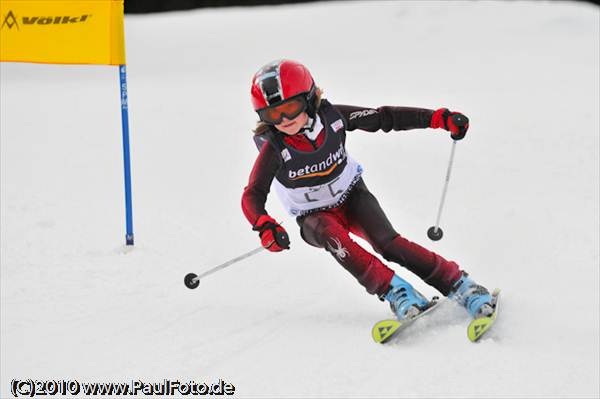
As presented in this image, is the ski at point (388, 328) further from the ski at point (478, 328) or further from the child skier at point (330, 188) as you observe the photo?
the ski at point (478, 328)

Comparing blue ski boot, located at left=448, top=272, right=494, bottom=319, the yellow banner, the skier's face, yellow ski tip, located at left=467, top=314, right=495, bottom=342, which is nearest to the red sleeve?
the skier's face

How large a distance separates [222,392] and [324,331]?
808mm

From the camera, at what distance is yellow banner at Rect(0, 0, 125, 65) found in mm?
5309

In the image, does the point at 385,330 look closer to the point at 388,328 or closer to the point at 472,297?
the point at 388,328

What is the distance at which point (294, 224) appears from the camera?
6.06 metres

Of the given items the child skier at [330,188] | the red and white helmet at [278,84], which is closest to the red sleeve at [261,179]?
the child skier at [330,188]

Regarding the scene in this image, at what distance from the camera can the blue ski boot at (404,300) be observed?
3.87 metres

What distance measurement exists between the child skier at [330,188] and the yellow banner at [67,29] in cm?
176

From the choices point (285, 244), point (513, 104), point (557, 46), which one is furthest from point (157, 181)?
point (557, 46)

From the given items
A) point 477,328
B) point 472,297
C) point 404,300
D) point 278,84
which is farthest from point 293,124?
point 477,328

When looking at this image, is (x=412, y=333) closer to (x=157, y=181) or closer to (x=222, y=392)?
(x=222, y=392)

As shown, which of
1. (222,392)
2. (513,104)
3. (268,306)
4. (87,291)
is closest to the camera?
(222,392)

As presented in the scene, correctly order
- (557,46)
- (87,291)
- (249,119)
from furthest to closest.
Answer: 1. (557,46)
2. (249,119)
3. (87,291)

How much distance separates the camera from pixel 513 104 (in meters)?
8.00
